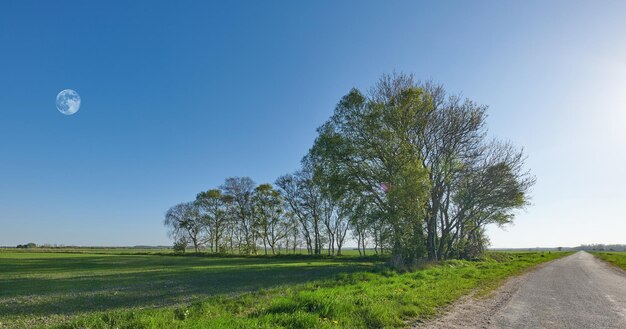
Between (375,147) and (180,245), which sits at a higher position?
(375,147)

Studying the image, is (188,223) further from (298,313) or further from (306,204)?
(298,313)

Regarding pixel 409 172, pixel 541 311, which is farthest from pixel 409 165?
pixel 541 311

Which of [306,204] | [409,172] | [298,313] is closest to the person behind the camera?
[298,313]

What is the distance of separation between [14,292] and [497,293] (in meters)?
23.2

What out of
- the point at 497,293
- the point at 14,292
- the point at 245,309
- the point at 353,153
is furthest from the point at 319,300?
the point at 353,153

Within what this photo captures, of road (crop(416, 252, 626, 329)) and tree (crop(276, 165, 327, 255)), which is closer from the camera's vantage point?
road (crop(416, 252, 626, 329))

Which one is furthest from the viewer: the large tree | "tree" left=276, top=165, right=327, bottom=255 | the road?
"tree" left=276, top=165, right=327, bottom=255

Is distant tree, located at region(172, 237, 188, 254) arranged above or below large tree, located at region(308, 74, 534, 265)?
below

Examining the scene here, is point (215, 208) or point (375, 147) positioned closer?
point (375, 147)

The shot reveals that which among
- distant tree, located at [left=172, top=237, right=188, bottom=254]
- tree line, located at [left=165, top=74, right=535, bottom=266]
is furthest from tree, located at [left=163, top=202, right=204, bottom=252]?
tree line, located at [left=165, top=74, right=535, bottom=266]

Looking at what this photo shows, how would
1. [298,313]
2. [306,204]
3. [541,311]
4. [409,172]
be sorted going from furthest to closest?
1. [306,204]
2. [409,172]
3. [541,311]
4. [298,313]

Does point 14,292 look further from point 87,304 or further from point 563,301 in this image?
point 563,301

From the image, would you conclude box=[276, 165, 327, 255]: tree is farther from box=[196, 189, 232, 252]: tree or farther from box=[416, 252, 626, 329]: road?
box=[416, 252, 626, 329]: road

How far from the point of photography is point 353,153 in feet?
107
